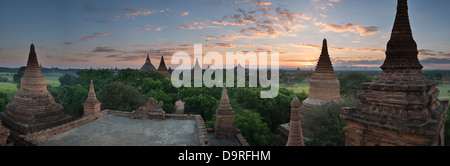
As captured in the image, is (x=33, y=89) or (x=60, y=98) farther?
(x=60, y=98)

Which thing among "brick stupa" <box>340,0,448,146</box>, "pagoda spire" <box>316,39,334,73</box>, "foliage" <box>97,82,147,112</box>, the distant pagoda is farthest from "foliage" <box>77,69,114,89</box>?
"brick stupa" <box>340,0,448,146</box>

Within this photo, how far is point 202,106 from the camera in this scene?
2967 cm

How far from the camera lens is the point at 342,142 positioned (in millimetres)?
14891

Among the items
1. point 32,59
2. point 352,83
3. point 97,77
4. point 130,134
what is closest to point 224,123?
point 130,134

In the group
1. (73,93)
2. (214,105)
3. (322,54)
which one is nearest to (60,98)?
(73,93)

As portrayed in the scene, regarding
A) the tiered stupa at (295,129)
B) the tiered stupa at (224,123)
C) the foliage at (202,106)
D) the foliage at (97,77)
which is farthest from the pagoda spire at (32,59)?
the tiered stupa at (295,129)

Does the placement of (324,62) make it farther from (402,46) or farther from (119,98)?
(119,98)

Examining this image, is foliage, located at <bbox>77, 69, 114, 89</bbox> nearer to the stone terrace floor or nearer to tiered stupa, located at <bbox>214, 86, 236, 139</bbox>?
the stone terrace floor

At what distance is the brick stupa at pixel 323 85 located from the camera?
71.5ft

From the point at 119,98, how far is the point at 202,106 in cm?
1152

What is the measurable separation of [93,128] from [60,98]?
96.3ft

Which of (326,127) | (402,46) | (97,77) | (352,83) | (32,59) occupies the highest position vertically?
(32,59)

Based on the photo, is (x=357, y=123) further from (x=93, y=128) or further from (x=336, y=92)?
(x=93, y=128)

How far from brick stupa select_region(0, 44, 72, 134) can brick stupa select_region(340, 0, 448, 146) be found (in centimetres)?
2500
